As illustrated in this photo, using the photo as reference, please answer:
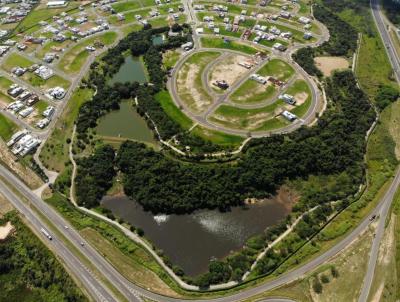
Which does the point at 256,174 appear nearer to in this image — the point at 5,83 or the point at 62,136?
the point at 62,136

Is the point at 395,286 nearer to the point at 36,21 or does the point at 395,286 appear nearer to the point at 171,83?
the point at 171,83

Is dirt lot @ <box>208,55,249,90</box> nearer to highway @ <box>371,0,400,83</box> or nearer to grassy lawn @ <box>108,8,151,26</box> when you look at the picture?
grassy lawn @ <box>108,8,151,26</box>

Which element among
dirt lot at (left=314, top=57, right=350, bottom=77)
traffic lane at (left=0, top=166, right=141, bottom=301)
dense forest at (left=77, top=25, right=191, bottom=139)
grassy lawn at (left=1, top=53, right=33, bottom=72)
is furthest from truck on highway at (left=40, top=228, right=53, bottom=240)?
dirt lot at (left=314, top=57, right=350, bottom=77)

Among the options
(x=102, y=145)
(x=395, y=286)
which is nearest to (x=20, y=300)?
(x=102, y=145)

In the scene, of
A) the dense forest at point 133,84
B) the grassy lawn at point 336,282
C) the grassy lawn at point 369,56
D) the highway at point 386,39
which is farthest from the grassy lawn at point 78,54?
the highway at point 386,39

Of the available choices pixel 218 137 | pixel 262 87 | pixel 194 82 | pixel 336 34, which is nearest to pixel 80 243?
pixel 218 137
